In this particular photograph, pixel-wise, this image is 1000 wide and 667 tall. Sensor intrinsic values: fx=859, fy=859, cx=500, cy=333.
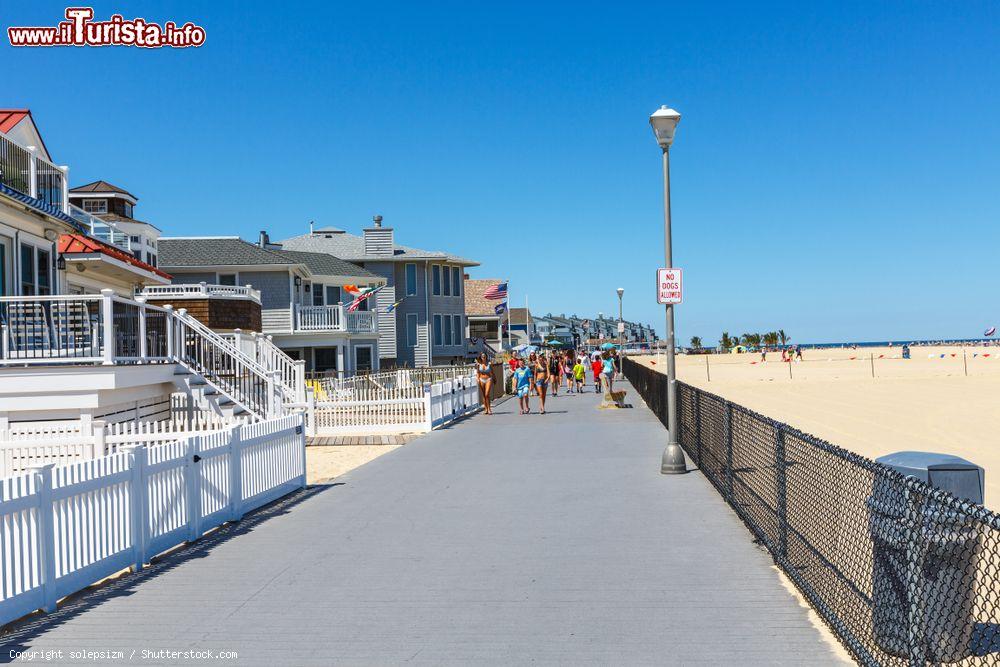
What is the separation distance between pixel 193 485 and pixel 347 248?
45.1 meters

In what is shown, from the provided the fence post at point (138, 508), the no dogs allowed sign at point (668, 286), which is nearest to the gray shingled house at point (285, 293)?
the no dogs allowed sign at point (668, 286)

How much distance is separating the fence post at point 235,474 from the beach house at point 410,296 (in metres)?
37.7

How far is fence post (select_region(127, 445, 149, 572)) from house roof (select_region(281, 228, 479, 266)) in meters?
42.1

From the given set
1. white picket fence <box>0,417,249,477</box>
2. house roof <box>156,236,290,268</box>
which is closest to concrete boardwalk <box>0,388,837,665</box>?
white picket fence <box>0,417,249,477</box>

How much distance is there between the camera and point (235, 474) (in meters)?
9.57

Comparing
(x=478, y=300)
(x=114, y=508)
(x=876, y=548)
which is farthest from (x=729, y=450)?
(x=478, y=300)

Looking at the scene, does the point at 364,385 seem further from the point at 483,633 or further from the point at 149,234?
the point at 483,633

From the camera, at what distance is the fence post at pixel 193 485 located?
8.44m

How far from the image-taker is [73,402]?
42.7 ft

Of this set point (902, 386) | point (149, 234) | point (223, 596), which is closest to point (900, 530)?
point (223, 596)

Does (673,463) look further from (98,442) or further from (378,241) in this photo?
(378,241)

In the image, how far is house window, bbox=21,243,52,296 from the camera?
54.9 ft

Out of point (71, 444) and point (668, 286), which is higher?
point (668, 286)

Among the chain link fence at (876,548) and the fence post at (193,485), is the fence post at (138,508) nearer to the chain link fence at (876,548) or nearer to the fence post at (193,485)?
the fence post at (193,485)
